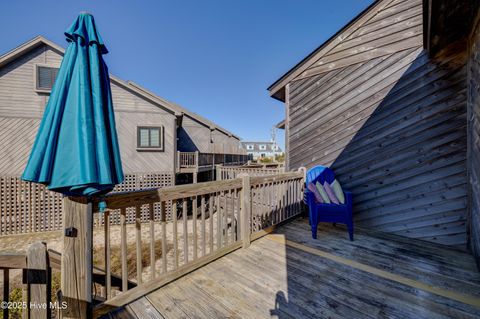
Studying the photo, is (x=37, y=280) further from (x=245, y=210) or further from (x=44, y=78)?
(x=44, y=78)

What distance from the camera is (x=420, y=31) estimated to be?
347 centimetres

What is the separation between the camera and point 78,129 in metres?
1.48

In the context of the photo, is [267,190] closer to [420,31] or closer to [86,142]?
[86,142]

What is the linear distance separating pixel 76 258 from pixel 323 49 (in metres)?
5.63

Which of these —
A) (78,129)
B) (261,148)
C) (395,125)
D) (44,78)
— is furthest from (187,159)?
(261,148)

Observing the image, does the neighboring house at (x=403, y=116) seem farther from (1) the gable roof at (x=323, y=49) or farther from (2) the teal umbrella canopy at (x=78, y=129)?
(2) the teal umbrella canopy at (x=78, y=129)

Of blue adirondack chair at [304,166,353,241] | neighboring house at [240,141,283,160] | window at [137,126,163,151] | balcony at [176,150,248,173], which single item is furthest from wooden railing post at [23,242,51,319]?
neighboring house at [240,141,283,160]

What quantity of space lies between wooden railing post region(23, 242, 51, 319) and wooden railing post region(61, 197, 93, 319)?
0.25 metres

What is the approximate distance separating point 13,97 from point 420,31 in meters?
14.0

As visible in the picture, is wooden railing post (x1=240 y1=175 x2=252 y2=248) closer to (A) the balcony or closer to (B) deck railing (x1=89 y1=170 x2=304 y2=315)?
(B) deck railing (x1=89 y1=170 x2=304 y2=315)

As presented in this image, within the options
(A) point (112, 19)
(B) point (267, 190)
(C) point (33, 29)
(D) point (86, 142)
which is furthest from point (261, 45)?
(D) point (86, 142)

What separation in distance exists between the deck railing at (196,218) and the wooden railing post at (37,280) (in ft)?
1.54

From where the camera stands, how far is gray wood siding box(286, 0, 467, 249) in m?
3.15

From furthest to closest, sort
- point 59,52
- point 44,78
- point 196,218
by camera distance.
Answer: point 59,52 < point 44,78 < point 196,218
